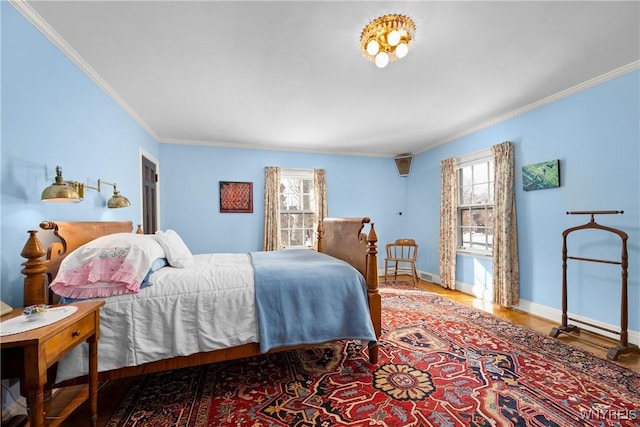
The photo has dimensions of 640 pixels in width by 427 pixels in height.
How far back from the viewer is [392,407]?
1698 mm

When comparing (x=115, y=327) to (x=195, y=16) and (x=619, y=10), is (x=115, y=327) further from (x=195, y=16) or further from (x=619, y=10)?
(x=619, y=10)

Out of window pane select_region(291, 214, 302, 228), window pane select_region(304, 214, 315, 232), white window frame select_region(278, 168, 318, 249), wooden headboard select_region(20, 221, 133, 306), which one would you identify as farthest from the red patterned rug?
wooden headboard select_region(20, 221, 133, 306)

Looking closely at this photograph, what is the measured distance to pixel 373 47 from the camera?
6.35 ft

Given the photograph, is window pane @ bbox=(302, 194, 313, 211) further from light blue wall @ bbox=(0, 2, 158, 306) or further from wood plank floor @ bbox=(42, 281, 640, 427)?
light blue wall @ bbox=(0, 2, 158, 306)

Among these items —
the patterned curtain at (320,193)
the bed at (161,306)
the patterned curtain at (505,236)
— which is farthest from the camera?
the patterned curtain at (320,193)

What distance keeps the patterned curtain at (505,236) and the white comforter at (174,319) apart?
3247 mm

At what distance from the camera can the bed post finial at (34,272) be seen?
4.62 ft

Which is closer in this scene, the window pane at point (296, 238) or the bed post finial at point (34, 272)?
the bed post finial at point (34, 272)

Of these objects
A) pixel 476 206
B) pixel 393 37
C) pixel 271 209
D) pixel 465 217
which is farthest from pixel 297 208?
pixel 393 37

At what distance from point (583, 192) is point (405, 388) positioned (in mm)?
2748

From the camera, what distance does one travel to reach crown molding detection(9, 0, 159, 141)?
167 cm

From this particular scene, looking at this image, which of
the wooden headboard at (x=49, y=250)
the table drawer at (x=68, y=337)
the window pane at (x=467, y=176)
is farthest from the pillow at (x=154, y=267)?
the window pane at (x=467, y=176)

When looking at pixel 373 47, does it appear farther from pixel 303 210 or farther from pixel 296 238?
pixel 296 238

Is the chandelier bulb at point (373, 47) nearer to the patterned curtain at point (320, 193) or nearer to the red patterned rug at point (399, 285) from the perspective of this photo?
the patterned curtain at point (320, 193)
